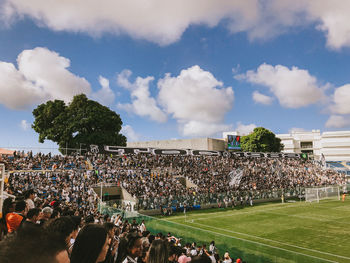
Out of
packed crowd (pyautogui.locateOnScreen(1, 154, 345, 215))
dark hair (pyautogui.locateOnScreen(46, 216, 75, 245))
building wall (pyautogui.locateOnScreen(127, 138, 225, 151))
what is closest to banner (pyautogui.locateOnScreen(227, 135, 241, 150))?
building wall (pyautogui.locateOnScreen(127, 138, 225, 151))

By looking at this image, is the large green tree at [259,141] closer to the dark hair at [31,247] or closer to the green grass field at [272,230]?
the green grass field at [272,230]

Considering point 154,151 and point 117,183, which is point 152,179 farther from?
point 117,183

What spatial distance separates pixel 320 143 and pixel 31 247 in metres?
97.7

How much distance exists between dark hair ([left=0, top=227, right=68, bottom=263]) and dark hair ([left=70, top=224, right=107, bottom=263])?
1184mm

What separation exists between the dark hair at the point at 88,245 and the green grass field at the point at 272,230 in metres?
8.22

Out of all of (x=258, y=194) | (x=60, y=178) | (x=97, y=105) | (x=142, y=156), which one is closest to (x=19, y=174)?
(x=60, y=178)

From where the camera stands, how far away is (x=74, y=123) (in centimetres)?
3956

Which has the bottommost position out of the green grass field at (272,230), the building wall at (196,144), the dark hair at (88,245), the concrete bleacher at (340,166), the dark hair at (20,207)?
the green grass field at (272,230)

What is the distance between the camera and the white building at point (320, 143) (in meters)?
79.9

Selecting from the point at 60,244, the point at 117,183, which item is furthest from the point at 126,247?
the point at 117,183

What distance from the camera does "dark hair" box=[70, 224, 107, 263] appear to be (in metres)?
2.23

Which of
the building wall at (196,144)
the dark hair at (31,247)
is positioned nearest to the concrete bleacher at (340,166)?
the building wall at (196,144)

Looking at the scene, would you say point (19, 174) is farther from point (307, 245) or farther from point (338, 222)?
point (338, 222)

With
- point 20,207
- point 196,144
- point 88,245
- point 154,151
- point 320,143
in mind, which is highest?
point 320,143
